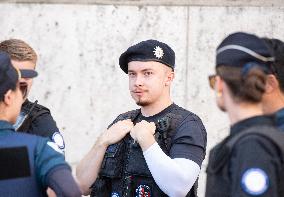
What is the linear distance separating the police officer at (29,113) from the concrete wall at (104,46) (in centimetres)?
150

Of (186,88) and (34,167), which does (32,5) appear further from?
(34,167)

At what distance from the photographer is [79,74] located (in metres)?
5.00

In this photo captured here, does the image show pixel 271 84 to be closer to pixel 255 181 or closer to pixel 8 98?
pixel 255 181

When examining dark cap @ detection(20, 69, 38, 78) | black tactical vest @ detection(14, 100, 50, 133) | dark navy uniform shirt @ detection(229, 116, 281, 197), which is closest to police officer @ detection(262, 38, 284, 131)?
dark navy uniform shirt @ detection(229, 116, 281, 197)

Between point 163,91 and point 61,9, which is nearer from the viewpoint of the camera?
point 163,91

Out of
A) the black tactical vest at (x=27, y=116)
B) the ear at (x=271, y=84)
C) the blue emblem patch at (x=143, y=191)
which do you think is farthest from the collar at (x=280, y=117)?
the black tactical vest at (x=27, y=116)

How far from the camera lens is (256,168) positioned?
7.19ft

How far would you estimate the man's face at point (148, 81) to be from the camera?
133 inches

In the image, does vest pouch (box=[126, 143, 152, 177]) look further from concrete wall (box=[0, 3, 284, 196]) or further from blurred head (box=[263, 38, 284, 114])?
concrete wall (box=[0, 3, 284, 196])

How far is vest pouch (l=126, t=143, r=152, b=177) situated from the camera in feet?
10.6

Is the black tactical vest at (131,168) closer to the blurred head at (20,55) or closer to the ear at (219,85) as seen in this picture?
the blurred head at (20,55)

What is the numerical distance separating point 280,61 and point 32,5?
8.94 feet

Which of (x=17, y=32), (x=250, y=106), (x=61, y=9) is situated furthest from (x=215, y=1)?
(x=250, y=106)

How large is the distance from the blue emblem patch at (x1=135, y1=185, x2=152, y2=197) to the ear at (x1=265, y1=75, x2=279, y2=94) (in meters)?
0.90
